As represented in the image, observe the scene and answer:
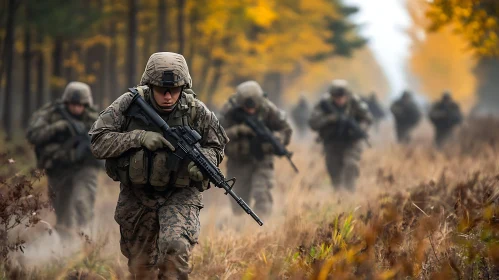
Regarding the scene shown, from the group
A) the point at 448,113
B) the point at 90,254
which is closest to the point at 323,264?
the point at 90,254

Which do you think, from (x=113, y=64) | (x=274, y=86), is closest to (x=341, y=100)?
(x=113, y=64)

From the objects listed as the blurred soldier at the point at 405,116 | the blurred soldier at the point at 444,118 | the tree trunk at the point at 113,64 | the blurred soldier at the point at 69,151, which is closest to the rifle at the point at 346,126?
the blurred soldier at the point at 69,151

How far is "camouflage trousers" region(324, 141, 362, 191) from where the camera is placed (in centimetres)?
956

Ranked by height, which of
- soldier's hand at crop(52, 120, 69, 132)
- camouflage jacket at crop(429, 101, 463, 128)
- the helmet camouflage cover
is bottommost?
camouflage jacket at crop(429, 101, 463, 128)

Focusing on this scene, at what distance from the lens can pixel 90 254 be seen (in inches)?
229

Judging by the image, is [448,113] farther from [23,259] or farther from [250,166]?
[23,259]

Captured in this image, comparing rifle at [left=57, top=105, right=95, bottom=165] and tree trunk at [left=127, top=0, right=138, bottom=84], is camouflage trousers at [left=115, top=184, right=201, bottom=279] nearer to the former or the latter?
rifle at [left=57, top=105, right=95, bottom=165]

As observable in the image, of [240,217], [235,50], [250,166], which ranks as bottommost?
[240,217]

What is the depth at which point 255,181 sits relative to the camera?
7934 mm

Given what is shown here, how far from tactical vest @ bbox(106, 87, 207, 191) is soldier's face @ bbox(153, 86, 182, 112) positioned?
9 cm

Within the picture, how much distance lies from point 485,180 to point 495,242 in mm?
2129

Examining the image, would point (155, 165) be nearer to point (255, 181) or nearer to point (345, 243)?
point (345, 243)

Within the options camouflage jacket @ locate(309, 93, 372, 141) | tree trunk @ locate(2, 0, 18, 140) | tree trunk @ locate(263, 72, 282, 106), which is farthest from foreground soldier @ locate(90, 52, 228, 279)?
tree trunk @ locate(263, 72, 282, 106)

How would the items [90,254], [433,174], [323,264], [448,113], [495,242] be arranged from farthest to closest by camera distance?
[448,113] < [433,174] < [90,254] < [495,242] < [323,264]
